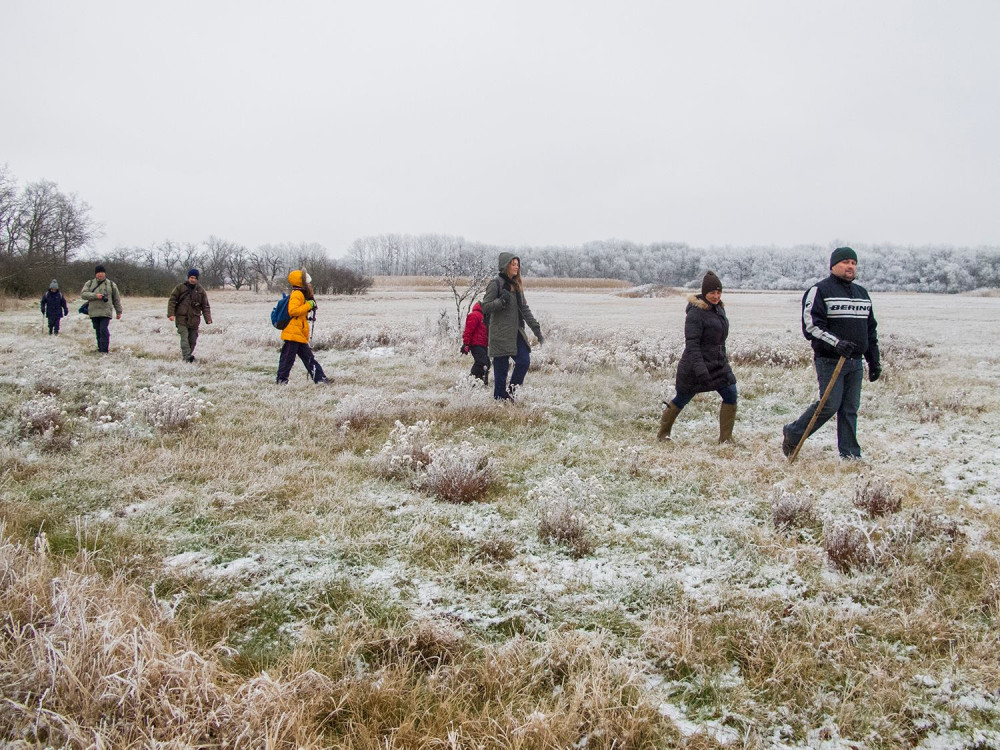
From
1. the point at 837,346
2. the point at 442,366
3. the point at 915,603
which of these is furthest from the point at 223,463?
the point at 442,366

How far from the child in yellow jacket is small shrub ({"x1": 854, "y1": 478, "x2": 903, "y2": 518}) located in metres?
7.78

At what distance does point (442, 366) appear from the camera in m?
12.8

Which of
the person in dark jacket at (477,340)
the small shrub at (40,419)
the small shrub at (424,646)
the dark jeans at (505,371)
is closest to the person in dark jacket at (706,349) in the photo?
the dark jeans at (505,371)

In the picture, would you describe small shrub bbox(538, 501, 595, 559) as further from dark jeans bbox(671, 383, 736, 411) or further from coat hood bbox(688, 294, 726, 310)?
coat hood bbox(688, 294, 726, 310)

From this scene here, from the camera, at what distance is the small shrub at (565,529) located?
12.9ft

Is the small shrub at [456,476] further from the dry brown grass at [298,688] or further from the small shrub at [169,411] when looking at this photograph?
the small shrub at [169,411]

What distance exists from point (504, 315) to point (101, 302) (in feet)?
34.5

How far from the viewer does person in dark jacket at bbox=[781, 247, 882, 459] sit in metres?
5.70

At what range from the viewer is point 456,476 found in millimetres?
5004

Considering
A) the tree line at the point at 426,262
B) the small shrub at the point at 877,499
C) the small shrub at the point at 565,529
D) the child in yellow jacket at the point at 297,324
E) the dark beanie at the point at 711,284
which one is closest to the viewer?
the small shrub at the point at 565,529

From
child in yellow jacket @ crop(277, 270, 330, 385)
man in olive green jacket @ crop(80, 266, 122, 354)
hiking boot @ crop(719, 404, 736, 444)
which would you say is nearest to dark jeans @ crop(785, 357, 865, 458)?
hiking boot @ crop(719, 404, 736, 444)

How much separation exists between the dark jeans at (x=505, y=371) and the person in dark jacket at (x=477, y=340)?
0.87m

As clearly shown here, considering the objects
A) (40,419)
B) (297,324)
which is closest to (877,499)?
(40,419)

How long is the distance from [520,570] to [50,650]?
240 centimetres
